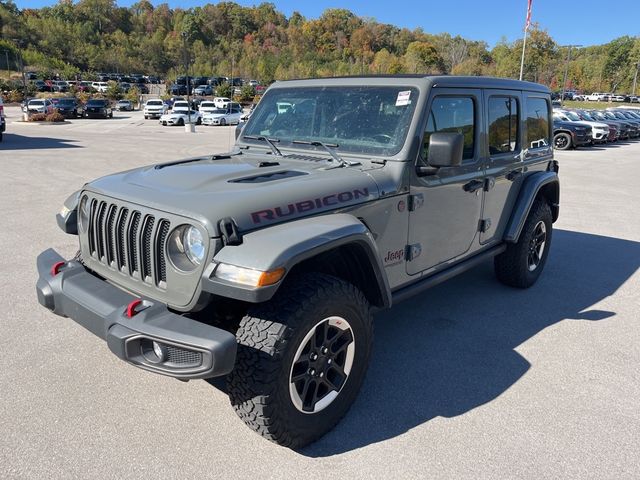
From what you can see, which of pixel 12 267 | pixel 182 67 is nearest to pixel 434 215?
pixel 12 267

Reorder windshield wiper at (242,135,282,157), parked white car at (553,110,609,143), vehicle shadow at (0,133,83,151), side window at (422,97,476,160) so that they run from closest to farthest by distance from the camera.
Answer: side window at (422,97,476,160) < windshield wiper at (242,135,282,157) < vehicle shadow at (0,133,83,151) < parked white car at (553,110,609,143)

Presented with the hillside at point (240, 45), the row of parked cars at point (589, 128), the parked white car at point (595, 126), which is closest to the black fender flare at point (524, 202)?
the row of parked cars at point (589, 128)

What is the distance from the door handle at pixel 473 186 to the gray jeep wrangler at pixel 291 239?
18 millimetres

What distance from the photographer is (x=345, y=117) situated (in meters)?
3.63

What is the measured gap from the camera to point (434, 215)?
3.61 metres

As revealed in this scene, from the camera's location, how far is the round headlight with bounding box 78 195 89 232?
3.19m

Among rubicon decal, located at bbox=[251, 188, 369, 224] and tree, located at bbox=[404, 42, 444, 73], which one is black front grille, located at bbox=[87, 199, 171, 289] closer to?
rubicon decal, located at bbox=[251, 188, 369, 224]

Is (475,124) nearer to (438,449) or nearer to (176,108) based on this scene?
(438,449)

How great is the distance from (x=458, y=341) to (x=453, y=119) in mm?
1692

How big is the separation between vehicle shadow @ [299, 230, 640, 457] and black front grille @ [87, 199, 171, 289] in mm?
1272

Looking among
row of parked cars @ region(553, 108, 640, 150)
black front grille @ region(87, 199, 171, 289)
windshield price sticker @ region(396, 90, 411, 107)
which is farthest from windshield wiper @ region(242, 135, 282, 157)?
row of parked cars @ region(553, 108, 640, 150)

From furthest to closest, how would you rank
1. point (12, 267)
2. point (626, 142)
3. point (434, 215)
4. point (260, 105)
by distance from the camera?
point (626, 142)
point (12, 267)
point (260, 105)
point (434, 215)

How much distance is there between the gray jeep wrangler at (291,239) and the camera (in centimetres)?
242

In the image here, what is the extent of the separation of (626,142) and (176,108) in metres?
25.7
